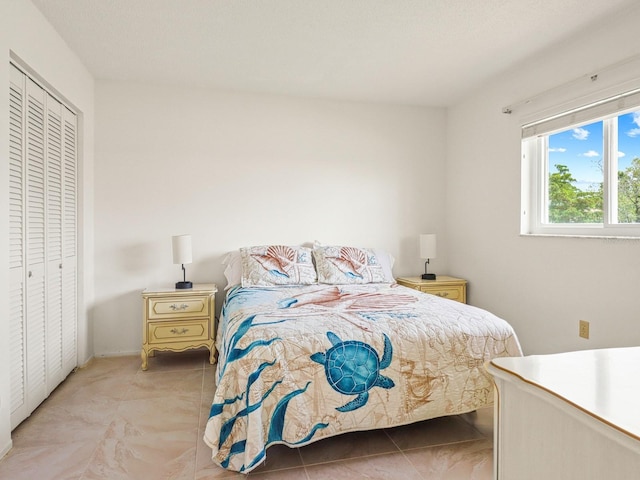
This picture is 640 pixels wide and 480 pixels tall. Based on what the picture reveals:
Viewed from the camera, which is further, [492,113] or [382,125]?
[382,125]

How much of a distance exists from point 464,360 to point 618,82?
1.90 meters

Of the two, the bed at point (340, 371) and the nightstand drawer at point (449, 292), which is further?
the nightstand drawer at point (449, 292)

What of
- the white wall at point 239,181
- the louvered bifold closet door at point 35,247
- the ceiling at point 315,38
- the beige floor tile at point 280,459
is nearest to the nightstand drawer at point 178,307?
the white wall at point 239,181

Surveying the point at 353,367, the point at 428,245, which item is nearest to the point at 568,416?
the point at 353,367

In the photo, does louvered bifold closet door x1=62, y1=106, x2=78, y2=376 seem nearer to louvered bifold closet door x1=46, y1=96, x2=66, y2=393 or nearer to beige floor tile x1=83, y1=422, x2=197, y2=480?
louvered bifold closet door x1=46, y1=96, x2=66, y2=393

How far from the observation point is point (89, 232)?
330 cm

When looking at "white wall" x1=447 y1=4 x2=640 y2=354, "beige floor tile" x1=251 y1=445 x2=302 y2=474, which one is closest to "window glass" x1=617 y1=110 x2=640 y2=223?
"white wall" x1=447 y1=4 x2=640 y2=354

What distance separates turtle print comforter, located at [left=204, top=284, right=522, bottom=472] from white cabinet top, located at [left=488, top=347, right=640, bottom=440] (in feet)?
3.59

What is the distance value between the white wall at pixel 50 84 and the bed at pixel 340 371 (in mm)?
1093

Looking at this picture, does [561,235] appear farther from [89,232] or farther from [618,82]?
[89,232]

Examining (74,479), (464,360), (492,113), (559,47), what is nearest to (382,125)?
(492,113)

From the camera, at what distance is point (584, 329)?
2.64 metres

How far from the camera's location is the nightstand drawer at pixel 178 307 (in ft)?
10.2

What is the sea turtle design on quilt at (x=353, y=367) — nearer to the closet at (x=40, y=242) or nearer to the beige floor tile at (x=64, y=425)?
the beige floor tile at (x=64, y=425)
